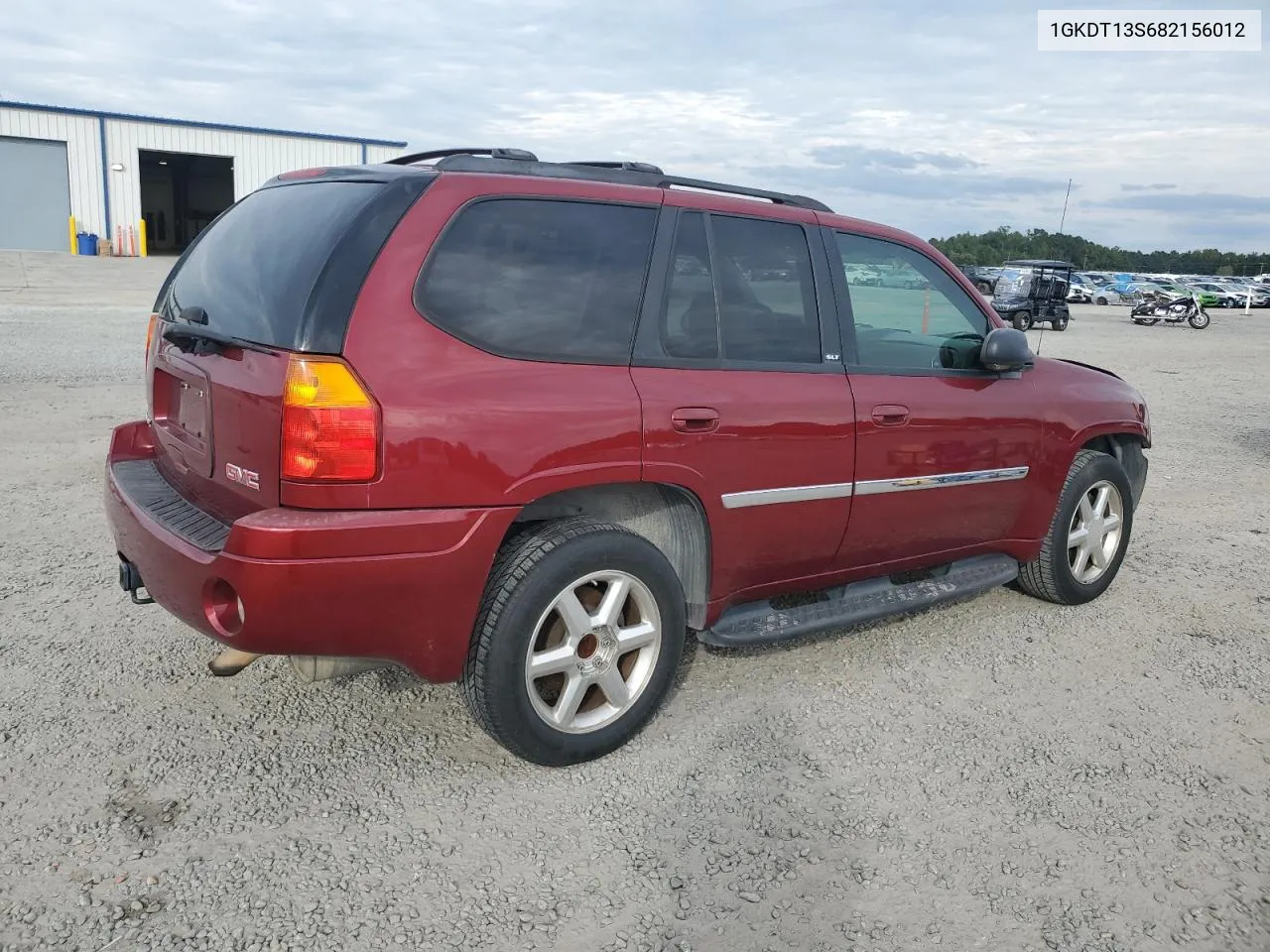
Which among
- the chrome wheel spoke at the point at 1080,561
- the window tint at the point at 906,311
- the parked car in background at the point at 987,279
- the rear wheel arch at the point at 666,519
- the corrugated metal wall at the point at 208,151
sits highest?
the corrugated metal wall at the point at 208,151

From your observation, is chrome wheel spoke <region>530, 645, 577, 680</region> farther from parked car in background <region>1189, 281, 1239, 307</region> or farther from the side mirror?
parked car in background <region>1189, 281, 1239, 307</region>

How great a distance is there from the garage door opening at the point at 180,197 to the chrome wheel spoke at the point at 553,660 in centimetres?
4704

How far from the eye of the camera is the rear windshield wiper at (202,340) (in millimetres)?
3010

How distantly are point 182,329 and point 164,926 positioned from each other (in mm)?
1771

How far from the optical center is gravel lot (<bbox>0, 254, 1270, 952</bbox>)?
259 cm

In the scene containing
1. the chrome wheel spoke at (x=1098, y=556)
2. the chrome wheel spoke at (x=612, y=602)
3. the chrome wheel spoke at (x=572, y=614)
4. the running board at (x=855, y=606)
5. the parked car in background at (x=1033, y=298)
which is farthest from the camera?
the parked car in background at (x=1033, y=298)

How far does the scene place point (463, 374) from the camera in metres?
2.95

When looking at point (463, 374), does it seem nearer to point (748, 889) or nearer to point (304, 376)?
point (304, 376)

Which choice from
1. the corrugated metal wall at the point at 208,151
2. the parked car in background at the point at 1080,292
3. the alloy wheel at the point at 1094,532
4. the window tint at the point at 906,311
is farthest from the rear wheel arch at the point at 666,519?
the parked car in background at the point at 1080,292

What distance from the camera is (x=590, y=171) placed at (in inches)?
138

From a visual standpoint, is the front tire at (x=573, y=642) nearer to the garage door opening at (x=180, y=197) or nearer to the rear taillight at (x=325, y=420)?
the rear taillight at (x=325, y=420)

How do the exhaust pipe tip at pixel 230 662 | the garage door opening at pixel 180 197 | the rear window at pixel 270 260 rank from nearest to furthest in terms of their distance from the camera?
the rear window at pixel 270 260 < the exhaust pipe tip at pixel 230 662 < the garage door opening at pixel 180 197

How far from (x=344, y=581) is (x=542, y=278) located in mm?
1074

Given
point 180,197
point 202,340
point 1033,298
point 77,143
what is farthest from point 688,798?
point 180,197
